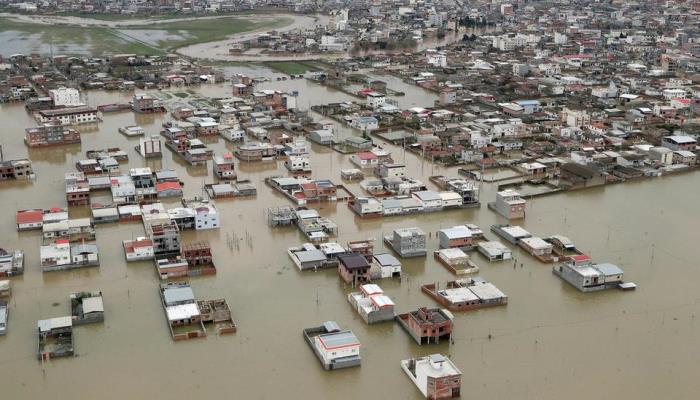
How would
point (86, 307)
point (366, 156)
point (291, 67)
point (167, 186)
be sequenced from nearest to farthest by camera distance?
1. point (86, 307)
2. point (167, 186)
3. point (366, 156)
4. point (291, 67)

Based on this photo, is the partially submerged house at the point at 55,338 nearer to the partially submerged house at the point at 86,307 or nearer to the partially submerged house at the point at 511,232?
the partially submerged house at the point at 86,307

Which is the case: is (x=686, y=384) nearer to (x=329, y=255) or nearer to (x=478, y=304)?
(x=478, y=304)

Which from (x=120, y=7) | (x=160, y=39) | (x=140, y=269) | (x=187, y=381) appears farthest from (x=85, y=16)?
(x=187, y=381)

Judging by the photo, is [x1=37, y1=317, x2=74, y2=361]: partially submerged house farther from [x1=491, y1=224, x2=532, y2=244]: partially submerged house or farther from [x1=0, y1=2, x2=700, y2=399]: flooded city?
[x1=491, y1=224, x2=532, y2=244]: partially submerged house

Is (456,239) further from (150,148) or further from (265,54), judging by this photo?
(265,54)

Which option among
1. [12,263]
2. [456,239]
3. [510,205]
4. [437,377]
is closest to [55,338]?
[12,263]

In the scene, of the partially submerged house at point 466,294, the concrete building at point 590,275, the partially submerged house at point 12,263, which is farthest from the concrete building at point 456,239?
the partially submerged house at point 12,263
